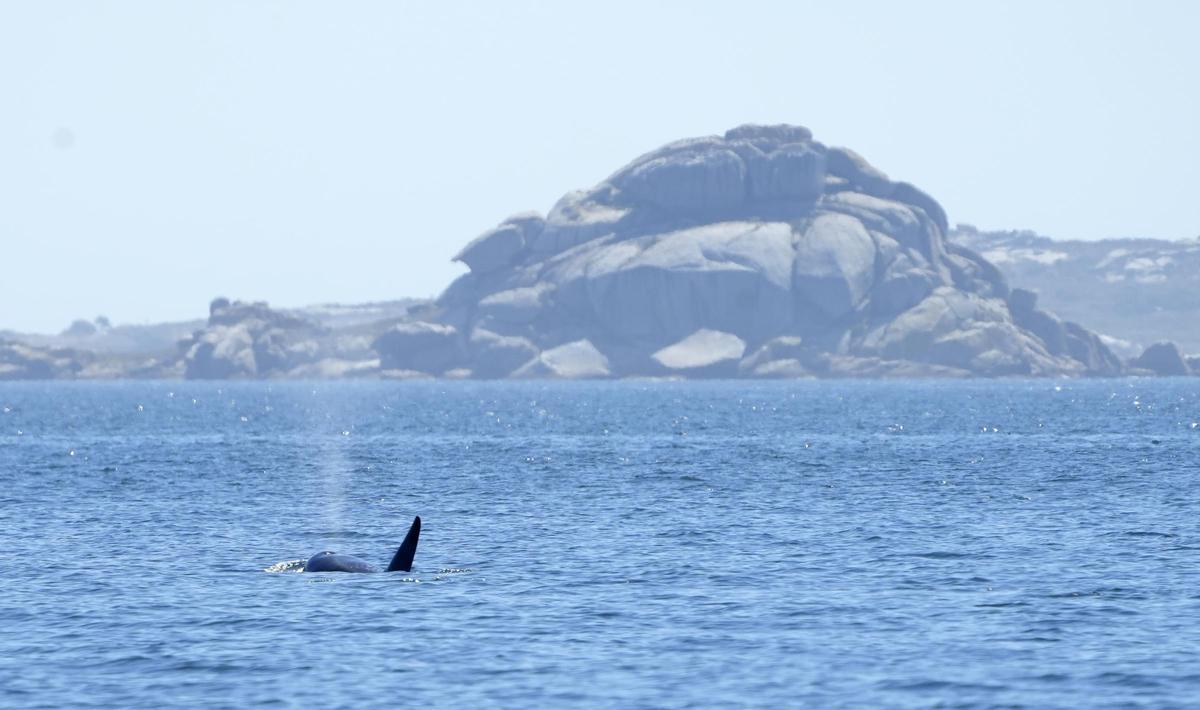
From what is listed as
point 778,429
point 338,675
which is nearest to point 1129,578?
point 338,675

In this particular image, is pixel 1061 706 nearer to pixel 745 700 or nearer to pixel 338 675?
pixel 745 700

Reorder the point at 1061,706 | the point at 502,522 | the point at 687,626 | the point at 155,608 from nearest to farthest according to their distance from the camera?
1. the point at 1061,706
2. the point at 687,626
3. the point at 155,608
4. the point at 502,522

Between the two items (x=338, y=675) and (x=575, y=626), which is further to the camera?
(x=575, y=626)

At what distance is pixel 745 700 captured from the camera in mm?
25328

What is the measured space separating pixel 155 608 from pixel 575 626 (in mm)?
9067

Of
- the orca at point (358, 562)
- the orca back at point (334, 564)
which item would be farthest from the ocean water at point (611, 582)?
the orca back at point (334, 564)

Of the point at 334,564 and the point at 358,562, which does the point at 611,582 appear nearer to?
the point at 358,562

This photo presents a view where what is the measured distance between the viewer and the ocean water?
26.8m

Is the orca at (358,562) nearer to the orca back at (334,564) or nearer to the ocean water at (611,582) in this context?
the orca back at (334,564)

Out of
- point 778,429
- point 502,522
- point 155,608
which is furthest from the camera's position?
point 778,429

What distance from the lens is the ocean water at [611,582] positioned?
26.8 metres

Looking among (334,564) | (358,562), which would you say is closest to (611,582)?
(358,562)

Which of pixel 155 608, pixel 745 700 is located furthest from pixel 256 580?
pixel 745 700

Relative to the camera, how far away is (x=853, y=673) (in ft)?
89.1
